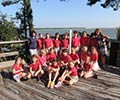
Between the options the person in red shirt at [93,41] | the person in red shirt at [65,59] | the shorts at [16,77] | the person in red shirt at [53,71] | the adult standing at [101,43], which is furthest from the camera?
the person in red shirt at [93,41]

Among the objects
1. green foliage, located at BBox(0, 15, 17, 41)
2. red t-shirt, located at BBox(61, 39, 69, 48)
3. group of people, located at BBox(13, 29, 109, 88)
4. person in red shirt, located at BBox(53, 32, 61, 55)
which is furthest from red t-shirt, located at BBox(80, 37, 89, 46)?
green foliage, located at BBox(0, 15, 17, 41)

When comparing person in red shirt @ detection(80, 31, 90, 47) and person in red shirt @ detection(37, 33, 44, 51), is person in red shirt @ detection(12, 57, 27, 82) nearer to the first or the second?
person in red shirt @ detection(37, 33, 44, 51)

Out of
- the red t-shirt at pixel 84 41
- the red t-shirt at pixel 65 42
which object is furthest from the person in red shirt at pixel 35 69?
the red t-shirt at pixel 84 41

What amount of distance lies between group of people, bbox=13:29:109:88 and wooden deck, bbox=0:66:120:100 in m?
0.26

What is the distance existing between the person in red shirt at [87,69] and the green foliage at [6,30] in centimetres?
508

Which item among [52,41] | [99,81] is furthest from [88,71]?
[52,41]

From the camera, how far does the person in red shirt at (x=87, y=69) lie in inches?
337

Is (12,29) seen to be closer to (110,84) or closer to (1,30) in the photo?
(1,30)

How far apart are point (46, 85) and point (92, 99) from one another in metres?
1.66

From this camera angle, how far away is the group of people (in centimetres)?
799

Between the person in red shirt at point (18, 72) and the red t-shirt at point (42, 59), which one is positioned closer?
the person in red shirt at point (18, 72)

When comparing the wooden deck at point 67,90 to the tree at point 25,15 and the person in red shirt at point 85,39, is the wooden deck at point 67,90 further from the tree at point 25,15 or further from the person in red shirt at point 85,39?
the tree at point 25,15

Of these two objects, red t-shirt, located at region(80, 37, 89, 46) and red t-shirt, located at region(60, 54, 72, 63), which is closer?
red t-shirt, located at region(60, 54, 72, 63)

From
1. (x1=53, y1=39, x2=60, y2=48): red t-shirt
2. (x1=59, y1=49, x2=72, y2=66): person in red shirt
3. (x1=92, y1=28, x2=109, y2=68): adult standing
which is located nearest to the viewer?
(x1=59, y1=49, x2=72, y2=66): person in red shirt
